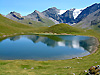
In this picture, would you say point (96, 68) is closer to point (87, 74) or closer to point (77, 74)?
point (87, 74)

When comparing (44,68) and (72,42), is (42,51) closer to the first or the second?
(44,68)

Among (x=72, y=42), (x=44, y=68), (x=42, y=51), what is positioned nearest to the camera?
(x=44, y=68)

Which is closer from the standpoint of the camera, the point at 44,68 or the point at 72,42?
the point at 44,68

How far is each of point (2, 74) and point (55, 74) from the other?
13552 millimetres

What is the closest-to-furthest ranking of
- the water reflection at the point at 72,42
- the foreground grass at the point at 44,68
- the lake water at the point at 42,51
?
1. the foreground grass at the point at 44,68
2. the lake water at the point at 42,51
3. the water reflection at the point at 72,42

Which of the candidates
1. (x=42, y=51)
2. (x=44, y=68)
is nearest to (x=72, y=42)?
(x=42, y=51)

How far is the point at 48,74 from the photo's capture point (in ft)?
89.0

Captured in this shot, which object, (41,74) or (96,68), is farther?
(41,74)

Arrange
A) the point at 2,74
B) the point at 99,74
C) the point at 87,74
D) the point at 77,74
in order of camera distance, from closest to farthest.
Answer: the point at 99,74
the point at 87,74
the point at 77,74
the point at 2,74

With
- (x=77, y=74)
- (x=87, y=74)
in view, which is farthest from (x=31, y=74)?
(x=87, y=74)

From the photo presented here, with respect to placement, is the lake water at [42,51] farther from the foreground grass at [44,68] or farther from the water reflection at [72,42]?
the foreground grass at [44,68]

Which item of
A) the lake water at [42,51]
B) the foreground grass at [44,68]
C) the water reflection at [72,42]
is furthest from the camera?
the water reflection at [72,42]

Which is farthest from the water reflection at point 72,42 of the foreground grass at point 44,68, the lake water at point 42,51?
the foreground grass at point 44,68

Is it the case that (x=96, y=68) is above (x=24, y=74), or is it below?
above
